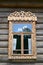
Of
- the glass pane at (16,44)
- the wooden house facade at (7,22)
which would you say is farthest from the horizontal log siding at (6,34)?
the glass pane at (16,44)

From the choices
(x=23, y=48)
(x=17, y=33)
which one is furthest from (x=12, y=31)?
(x=23, y=48)

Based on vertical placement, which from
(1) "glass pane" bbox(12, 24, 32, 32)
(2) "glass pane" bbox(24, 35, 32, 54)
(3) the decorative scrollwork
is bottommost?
(2) "glass pane" bbox(24, 35, 32, 54)

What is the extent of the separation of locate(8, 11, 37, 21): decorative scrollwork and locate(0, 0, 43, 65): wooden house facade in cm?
12

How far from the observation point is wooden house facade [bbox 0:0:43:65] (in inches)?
286

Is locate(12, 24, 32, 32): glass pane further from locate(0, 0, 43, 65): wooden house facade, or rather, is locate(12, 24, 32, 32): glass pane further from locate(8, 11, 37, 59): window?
locate(0, 0, 43, 65): wooden house facade

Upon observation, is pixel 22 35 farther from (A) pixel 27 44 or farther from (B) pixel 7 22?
(B) pixel 7 22

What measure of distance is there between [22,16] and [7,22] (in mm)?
546

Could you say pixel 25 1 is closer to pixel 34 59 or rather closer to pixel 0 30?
pixel 0 30

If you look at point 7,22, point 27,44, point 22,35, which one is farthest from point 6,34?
point 27,44

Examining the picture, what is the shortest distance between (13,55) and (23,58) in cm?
34

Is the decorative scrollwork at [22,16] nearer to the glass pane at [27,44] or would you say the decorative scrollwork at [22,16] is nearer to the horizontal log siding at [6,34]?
the horizontal log siding at [6,34]

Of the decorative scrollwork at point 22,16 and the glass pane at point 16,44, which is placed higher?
the decorative scrollwork at point 22,16

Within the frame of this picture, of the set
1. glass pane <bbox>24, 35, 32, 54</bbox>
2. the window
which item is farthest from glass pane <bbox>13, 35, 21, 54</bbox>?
glass pane <bbox>24, 35, 32, 54</bbox>

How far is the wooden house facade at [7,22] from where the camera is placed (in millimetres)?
7254
